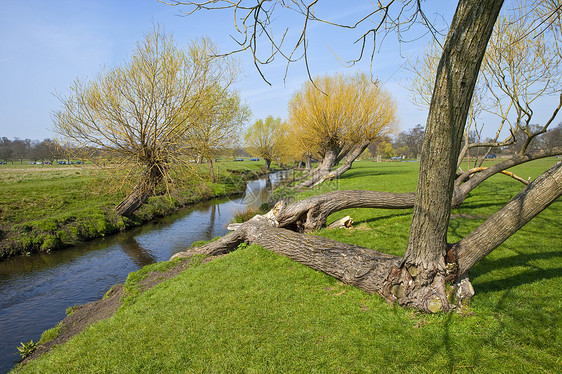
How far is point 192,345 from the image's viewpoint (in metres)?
3.94

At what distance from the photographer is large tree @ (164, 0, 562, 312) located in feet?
9.93

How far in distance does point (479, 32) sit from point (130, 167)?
1308 centimetres

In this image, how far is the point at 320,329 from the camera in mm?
3992

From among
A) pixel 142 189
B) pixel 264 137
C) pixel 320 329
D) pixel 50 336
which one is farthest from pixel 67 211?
pixel 264 137

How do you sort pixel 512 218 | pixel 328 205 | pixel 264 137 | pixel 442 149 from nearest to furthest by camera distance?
pixel 442 149, pixel 512 218, pixel 328 205, pixel 264 137

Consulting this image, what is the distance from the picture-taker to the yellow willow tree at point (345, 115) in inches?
909

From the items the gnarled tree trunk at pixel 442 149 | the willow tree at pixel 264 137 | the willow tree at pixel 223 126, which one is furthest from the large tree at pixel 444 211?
the willow tree at pixel 264 137

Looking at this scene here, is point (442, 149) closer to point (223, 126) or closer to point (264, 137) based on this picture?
point (223, 126)

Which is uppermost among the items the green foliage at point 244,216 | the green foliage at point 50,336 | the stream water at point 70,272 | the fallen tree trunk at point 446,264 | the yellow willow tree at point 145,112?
the yellow willow tree at point 145,112

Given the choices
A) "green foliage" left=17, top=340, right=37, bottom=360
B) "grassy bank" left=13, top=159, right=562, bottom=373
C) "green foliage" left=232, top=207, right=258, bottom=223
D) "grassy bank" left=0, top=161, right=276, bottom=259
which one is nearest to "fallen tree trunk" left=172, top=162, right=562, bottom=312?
"grassy bank" left=13, top=159, right=562, bottom=373

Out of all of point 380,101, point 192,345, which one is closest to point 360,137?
point 380,101

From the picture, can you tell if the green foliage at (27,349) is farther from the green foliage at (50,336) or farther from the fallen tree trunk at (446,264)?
the fallen tree trunk at (446,264)

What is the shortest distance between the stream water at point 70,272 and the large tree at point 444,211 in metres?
6.41

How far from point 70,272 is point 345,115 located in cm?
2003
